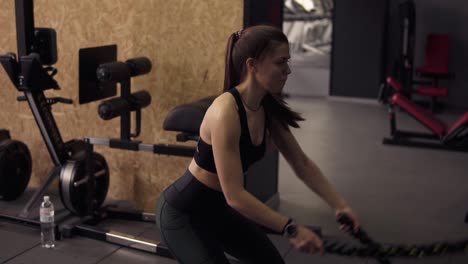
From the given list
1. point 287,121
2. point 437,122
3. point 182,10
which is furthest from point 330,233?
point 437,122

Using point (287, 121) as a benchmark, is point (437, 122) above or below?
below

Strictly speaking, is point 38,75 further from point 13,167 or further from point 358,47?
point 358,47

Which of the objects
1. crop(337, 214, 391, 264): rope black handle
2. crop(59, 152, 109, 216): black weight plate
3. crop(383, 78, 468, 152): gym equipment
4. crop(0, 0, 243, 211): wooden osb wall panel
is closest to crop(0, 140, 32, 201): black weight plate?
crop(0, 0, 243, 211): wooden osb wall panel

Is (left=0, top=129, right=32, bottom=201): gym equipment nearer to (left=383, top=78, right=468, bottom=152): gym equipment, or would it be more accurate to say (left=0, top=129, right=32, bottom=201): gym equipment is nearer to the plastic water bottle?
the plastic water bottle

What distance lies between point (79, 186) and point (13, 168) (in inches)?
27.9

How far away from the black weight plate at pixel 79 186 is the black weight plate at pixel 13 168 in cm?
60

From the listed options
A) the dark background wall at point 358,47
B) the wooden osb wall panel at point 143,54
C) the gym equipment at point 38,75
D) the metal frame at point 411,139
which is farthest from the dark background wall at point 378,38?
the gym equipment at point 38,75

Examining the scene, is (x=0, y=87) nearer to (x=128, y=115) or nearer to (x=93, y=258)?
(x=128, y=115)

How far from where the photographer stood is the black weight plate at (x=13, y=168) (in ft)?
14.6

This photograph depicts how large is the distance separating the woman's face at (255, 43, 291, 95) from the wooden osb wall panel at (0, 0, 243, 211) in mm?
1971

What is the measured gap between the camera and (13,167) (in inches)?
179

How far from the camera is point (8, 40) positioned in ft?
15.8

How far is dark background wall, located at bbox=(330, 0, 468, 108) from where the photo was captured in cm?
890

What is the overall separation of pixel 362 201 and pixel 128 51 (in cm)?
209
